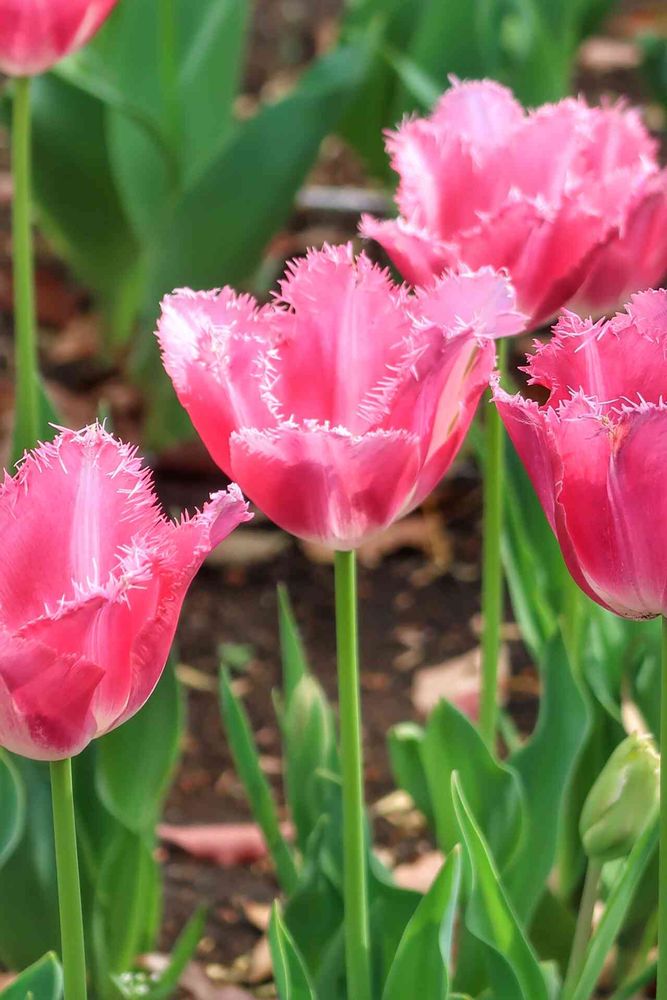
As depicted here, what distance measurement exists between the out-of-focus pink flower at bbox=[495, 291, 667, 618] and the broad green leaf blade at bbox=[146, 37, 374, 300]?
1160mm

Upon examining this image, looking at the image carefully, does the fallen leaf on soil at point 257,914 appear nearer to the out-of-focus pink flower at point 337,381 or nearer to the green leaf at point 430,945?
the green leaf at point 430,945

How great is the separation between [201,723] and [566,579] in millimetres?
637

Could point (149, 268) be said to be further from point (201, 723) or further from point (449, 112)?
point (449, 112)

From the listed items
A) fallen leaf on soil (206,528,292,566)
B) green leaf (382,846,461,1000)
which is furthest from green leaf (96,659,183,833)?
fallen leaf on soil (206,528,292,566)

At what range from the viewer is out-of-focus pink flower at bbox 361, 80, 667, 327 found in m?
0.88

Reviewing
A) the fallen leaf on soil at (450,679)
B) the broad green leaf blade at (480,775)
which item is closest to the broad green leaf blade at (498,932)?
the broad green leaf blade at (480,775)

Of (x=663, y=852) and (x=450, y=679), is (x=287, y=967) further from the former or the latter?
(x=450, y=679)

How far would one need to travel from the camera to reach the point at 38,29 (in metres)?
1.11

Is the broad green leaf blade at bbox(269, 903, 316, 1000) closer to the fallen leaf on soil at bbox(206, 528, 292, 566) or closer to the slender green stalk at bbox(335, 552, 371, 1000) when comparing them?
the slender green stalk at bbox(335, 552, 371, 1000)

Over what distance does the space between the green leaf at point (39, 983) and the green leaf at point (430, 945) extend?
0.58 ft

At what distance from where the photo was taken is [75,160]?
2.06 meters

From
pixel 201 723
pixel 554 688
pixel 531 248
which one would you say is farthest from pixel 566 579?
pixel 201 723

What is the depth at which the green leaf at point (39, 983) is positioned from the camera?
81 centimetres

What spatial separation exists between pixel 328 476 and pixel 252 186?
1.23 meters
